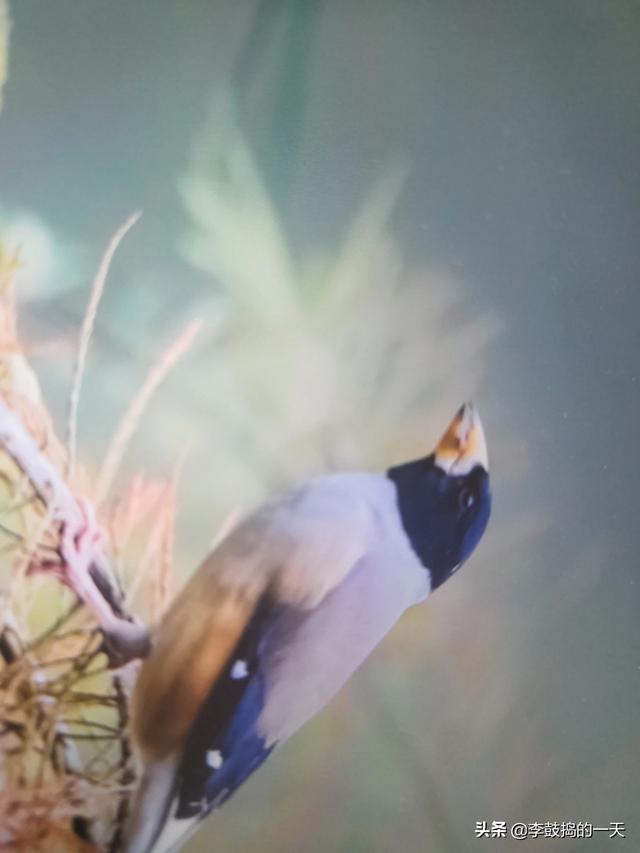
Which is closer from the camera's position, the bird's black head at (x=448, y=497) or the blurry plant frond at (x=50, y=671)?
the blurry plant frond at (x=50, y=671)

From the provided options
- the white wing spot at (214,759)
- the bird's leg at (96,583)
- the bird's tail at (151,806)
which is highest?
the bird's leg at (96,583)

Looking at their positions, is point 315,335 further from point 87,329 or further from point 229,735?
point 229,735

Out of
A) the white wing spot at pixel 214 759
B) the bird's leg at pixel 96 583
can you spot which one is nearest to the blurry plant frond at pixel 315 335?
the bird's leg at pixel 96 583

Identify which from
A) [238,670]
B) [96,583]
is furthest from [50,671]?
[238,670]

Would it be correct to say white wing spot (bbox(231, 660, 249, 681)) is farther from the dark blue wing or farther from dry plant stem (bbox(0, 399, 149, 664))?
dry plant stem (bbox(0, 399, 149, 664))

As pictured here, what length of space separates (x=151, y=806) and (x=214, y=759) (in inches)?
3.6

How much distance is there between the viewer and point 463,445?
1.12 metres

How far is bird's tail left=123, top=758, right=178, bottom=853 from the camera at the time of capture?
102 cm

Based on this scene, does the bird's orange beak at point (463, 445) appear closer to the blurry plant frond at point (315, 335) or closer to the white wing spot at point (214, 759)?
the blurry plant frond at point (315, 335)

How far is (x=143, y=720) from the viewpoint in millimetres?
1021

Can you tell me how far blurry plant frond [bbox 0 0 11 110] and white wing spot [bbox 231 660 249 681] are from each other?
76 cm

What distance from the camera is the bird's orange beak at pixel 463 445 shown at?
111 cm

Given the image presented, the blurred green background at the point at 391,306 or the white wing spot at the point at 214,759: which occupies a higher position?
the blurred green background at the point at 391,306

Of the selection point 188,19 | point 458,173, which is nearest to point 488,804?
point 458,173
